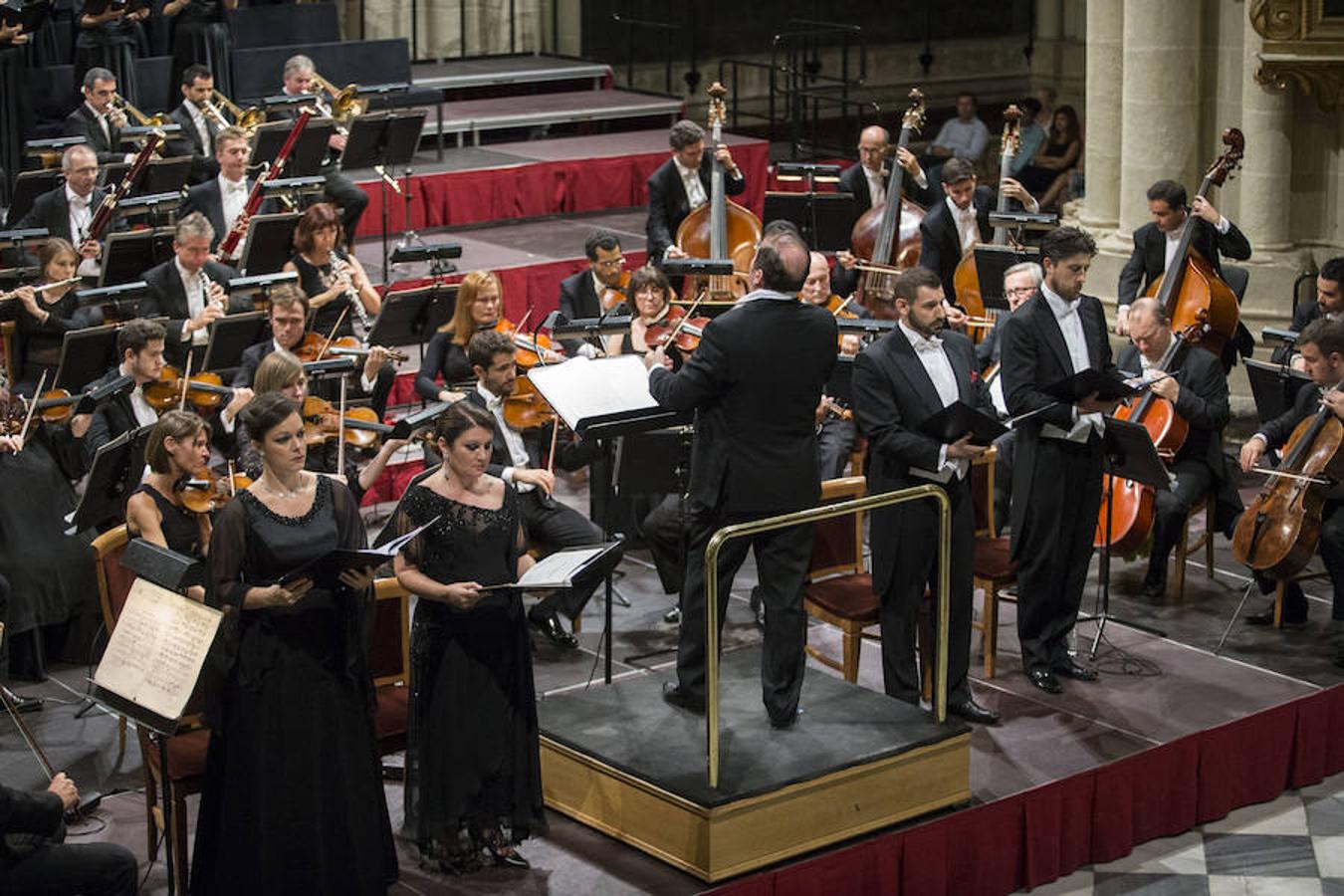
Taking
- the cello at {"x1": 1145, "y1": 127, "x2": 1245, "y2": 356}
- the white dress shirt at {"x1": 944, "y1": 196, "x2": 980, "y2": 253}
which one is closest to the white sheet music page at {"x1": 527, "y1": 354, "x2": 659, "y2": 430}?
the cello at {"x1": 1145, "y1": 127, "x2": 1245, "y2": 356}

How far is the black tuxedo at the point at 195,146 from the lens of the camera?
429 inches

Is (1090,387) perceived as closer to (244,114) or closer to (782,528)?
(782,528)

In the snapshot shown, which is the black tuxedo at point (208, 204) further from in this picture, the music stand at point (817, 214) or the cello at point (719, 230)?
the music stand at point (817, 214)

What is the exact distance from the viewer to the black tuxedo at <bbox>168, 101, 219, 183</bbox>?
1089 centimetres

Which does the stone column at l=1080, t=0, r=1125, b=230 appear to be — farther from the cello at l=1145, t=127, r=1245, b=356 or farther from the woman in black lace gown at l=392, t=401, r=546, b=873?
the woman in black lace gown at l=392, t=401, r=546, b=873

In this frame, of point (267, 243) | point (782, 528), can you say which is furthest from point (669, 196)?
point (782, 528)

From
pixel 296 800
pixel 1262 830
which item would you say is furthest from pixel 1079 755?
pixel 296 800

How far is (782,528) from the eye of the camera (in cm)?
586

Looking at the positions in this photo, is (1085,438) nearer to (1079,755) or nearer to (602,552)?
(1079,755)

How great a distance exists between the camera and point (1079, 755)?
650cm

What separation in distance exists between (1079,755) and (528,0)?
32.5 ft

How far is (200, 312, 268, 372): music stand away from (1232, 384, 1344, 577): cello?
3818mm

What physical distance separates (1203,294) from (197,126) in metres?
5.52

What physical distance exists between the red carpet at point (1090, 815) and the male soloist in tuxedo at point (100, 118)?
6.55 meters
